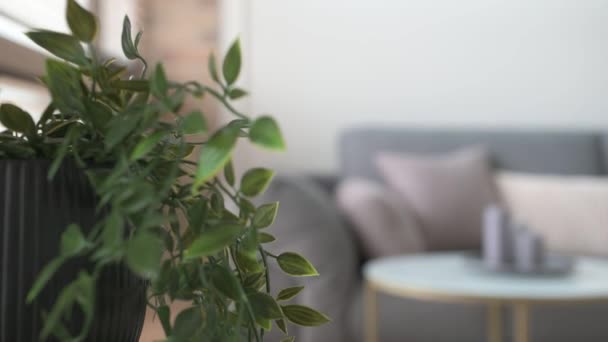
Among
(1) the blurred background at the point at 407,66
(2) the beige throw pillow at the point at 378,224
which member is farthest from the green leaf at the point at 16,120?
(1) the blurred background at the point at 407,66

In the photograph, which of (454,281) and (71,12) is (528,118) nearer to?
(454,281)

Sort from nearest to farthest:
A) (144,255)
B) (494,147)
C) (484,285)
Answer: (144,255), (484,285), (494,147)

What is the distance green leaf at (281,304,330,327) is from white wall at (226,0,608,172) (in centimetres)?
334

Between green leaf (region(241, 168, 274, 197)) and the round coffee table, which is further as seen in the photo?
the round coffee table

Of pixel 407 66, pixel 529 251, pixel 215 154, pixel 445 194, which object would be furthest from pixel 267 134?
pixel 407 66

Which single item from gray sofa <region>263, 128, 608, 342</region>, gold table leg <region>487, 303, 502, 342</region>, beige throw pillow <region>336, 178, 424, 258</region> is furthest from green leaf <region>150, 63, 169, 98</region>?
beige throw pillow <region>336, 178, 424, 258</region>

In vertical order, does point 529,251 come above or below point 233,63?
below

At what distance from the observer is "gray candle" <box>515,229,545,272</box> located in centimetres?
206

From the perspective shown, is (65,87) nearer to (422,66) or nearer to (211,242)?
(211,242)

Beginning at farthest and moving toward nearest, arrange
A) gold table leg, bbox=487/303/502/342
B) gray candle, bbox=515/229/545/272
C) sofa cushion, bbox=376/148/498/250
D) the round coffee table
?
sofa cushion, bbox=376/148/498/250
gold table leg, bbox=487/303/502/342
gray candle, bbox=515/229/545/272
the round coffee table

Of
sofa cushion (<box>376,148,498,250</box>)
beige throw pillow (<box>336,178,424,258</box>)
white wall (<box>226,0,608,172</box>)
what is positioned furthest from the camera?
white wall (<box>226,0,608,172</box>)

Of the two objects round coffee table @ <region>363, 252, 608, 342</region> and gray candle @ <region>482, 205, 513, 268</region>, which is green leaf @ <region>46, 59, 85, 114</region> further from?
gray candle @ <region>482, 205, 513, 268</region>

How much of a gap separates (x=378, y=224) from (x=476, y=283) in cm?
79

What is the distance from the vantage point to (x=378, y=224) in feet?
8.70
